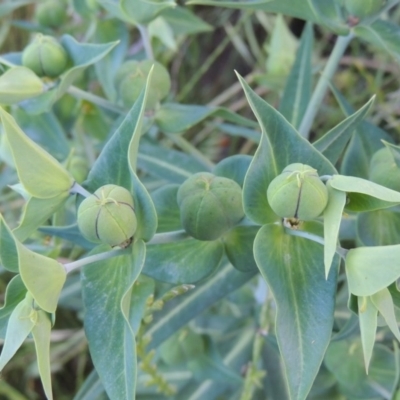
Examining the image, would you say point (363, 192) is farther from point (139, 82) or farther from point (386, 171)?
point (139, 82)

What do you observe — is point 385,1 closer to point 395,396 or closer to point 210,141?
point 395,396

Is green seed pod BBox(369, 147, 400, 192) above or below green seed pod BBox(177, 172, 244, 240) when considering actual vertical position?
below

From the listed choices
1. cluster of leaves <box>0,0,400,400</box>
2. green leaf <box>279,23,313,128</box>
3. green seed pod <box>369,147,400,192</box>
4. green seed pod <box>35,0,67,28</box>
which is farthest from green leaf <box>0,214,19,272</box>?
green seed pod <box>35,0,67,28</box>

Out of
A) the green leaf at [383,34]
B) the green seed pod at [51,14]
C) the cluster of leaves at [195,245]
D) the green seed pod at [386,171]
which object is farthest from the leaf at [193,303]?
the green seed pod at [51,14]

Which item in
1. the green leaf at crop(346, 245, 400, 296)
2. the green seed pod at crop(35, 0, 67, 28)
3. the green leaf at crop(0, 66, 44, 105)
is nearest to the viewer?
the green leaf at crop(346, 245, 400, 296)

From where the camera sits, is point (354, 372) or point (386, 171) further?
point (354, 372)

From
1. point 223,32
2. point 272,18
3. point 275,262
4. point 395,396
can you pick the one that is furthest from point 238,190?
point 223,32

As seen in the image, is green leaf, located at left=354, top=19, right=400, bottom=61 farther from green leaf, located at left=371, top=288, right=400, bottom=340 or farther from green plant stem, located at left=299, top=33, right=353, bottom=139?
green leaf, located at left=371, top=288, right=400, bottom=340

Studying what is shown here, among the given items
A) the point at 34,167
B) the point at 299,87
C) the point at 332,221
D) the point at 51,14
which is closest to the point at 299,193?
the point at 332,221
